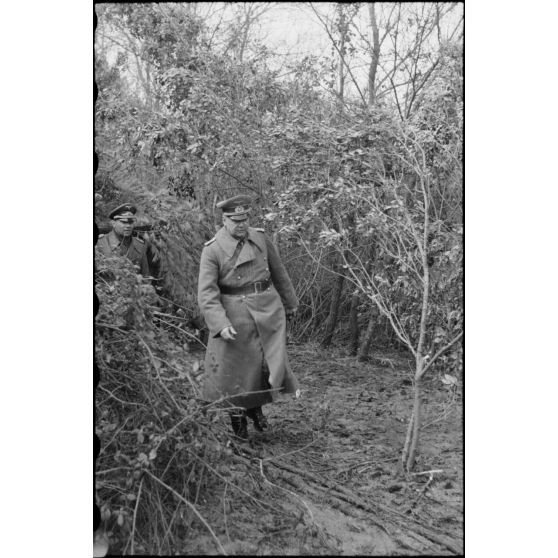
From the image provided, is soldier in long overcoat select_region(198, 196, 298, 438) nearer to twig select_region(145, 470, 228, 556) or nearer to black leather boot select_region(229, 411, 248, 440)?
black leather boot select_region(229, 411, 248, 440)

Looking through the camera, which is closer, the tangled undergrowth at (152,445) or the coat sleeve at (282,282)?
the tangled undergrowth at (152,445)

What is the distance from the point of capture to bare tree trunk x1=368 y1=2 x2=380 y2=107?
17.9 ft

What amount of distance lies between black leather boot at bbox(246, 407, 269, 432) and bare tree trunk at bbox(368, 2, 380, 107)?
2.56 meters

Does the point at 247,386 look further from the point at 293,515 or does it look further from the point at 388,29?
the point at 388,29

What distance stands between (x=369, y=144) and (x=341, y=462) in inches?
93.2

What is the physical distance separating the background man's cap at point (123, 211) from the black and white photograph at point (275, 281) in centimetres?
2

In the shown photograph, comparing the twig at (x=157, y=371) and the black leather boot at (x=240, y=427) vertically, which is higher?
the twig at (x=157, y=371)

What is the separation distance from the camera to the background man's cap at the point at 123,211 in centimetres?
468

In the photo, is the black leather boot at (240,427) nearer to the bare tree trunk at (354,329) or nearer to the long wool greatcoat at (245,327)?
the long wool greatcoat at (245,327)

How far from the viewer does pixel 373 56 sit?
6.11m

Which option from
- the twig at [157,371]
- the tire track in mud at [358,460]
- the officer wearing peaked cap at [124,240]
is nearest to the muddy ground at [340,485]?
the tire track in mud at [358,460]

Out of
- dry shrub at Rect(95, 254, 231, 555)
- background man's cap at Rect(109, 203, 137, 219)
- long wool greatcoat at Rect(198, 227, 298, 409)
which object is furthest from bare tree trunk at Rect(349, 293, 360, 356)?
dry shrub at Rect(95, 254, 231, 555)

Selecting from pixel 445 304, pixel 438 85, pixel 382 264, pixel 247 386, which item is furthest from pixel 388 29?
pixel 247 386

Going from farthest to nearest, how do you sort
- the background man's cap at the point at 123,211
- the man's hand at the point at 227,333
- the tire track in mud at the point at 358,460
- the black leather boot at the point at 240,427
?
the black leather boot at the point at 240,427 < the man's hand at the point at 227,333 < the background man's cap at the point at 123,211 < the tire track in mud at the point at 358,460
